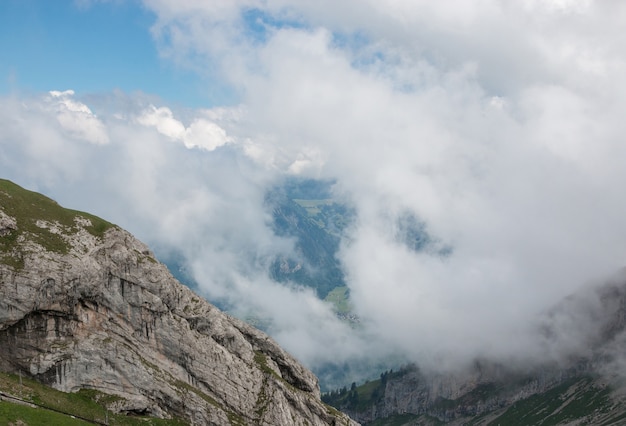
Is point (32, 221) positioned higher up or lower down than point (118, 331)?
higher up

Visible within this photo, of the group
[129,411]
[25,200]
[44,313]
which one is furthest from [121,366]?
[25,200]

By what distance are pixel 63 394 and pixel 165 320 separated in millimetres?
26485

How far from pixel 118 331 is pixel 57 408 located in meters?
22.4

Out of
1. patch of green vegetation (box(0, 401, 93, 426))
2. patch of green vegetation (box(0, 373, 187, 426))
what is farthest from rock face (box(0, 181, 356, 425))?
patch of green vegetation (box(0, 401, 93, 426))

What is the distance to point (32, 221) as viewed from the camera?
381ft

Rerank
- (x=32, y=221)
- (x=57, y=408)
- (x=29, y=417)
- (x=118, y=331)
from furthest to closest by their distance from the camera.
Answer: (x=118, y=331)
(x=32, y=221)
(x=57, y=408)
(x=29, y=417)

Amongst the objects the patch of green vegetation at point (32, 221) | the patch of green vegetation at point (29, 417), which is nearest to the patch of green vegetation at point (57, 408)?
the patch of green vegetation at point (29, 417)

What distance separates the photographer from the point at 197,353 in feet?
413

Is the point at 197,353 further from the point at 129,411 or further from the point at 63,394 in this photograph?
the point at 63,394

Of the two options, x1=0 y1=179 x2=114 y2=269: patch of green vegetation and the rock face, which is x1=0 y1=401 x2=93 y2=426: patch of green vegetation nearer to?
the rock face

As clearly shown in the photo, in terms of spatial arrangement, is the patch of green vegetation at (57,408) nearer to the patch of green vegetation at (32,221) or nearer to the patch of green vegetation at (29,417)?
the patch of green vegetation at (29,417)

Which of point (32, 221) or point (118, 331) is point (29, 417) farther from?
point (32, 221)

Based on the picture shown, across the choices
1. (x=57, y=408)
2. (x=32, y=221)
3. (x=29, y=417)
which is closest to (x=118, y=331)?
(x=57, y=408)

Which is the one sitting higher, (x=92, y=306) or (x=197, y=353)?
(x=92, y=306)
